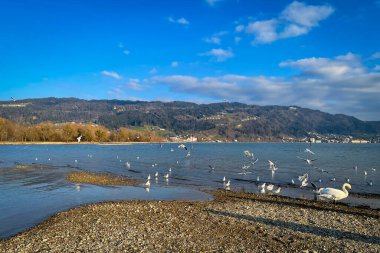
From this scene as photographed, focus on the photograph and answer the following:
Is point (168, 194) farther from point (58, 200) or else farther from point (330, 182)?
point (330, 182)

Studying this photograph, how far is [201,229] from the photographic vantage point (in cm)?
1717

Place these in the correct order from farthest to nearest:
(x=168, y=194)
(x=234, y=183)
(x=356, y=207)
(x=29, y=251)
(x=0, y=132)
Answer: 1. (x=0, y=132)
2. (x=234, y=183)
3. (x=168, y=194)
4. (x=356, y=207)
5. (x=29, y=251)

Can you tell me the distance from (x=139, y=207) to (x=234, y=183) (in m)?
19.2

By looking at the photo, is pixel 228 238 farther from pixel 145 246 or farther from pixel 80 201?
pixel 80 201

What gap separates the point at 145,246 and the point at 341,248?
308 inches

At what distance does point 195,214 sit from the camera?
20.7m

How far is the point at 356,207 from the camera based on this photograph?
25859 mm

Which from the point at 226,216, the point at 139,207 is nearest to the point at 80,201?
the point at 139,207

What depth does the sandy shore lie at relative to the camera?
1441 centimetres

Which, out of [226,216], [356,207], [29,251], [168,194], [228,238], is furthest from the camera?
[168,194]

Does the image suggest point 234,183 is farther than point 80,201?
Yes

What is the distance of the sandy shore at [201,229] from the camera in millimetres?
14409

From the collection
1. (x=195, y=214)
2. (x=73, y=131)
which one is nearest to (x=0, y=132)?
(x=73, y=131)

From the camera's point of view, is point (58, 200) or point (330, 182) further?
point (330, 182)
